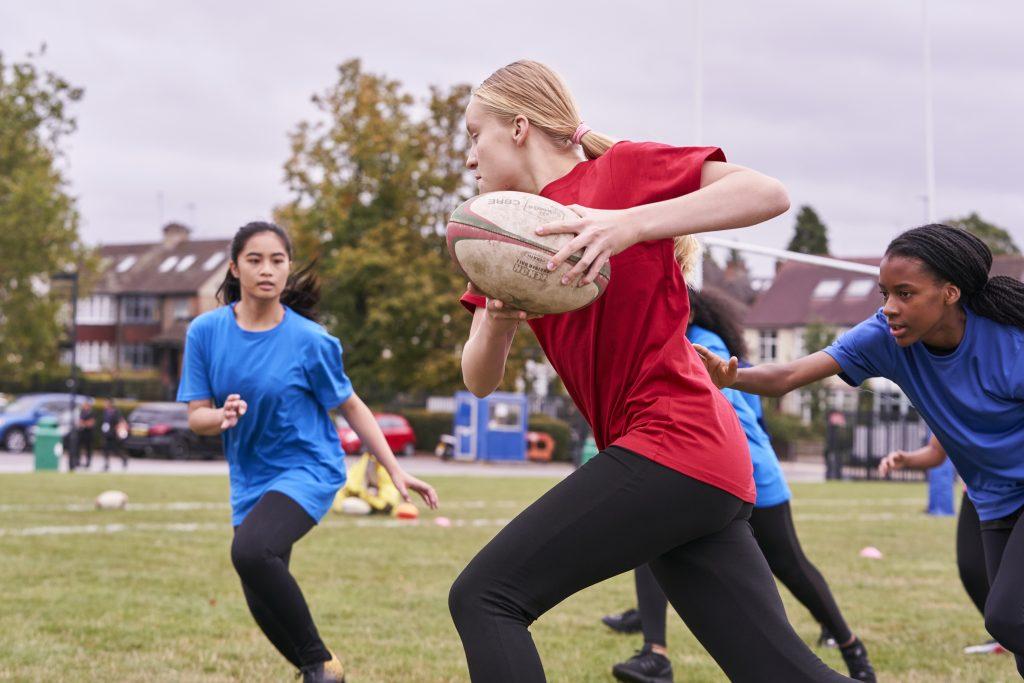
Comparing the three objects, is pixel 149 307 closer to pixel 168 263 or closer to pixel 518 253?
pixel 168 263

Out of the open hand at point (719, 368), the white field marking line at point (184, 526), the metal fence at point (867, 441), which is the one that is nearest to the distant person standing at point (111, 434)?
the white field marking line at point (184, 526)

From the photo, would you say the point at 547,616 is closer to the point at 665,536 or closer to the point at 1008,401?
the point at 1008,401

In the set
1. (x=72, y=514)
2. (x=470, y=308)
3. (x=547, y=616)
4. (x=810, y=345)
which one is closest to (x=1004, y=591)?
(x=470, y=308)

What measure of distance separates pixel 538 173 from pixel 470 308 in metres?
0.51

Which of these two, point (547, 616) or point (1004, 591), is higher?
point (1004, 591)

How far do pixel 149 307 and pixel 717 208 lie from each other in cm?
7271

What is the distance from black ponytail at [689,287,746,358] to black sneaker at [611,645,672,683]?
1.63 meters

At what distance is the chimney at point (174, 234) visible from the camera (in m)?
77.1

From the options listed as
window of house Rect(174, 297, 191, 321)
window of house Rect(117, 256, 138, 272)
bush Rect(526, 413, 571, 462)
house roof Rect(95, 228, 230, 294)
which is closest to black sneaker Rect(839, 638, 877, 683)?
bush Rect(526, 413, 571, 462)

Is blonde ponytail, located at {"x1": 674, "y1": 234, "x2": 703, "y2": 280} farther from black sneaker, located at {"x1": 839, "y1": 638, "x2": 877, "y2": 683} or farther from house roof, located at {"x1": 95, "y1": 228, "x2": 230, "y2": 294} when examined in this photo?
house roof, located at {"x1": 95, "y1": 228, "x2": 230, "y2": 294}

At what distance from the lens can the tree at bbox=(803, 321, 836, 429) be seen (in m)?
51.7

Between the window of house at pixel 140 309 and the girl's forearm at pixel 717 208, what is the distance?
236ft

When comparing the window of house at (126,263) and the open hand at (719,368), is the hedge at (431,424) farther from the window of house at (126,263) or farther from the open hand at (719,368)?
the window of house at (126,263)

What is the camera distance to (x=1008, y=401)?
4.05m
